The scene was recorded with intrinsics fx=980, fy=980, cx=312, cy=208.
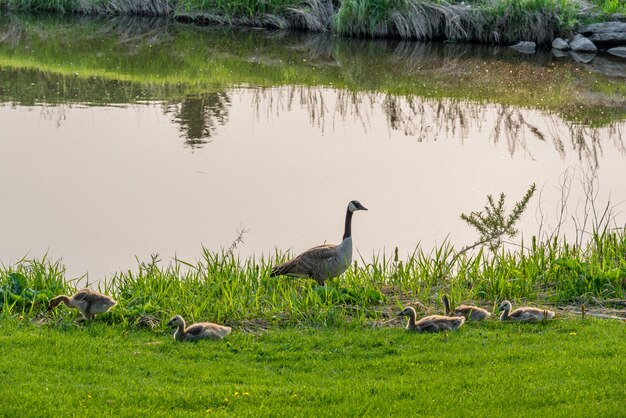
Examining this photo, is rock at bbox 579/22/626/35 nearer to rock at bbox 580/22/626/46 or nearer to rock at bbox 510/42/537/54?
rock at bbox 580/22/626/46

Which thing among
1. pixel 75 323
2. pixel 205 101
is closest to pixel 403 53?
pixel 205 101

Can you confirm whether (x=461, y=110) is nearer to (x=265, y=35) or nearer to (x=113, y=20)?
(x=265, y=35)

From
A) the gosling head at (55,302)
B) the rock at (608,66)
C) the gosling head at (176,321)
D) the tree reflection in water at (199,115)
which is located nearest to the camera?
the gosling head at (176,321)

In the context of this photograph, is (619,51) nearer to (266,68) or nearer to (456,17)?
(456,17)

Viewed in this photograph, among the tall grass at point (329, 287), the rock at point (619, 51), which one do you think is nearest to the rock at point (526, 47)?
the rock at point (619, 51)

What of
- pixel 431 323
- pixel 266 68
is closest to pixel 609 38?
pixel 266 68

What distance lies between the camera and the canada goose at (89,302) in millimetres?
10148

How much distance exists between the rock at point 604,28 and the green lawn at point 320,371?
25418 millimetres

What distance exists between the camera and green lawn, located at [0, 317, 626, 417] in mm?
7984

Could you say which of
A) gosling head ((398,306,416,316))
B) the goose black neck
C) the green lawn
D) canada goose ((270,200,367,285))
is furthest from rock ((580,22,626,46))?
gosling head ((398,306,416,316))

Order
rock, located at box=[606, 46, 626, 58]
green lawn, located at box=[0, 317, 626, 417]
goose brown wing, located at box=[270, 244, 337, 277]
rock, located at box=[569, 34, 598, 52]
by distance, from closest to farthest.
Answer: green lawn, located at box=[0, 317, 626, 417] → goose brown wing, located at box=[270, 244, 337, 277] → rock, located at box=[569, 34, 598, 52] → rock, located at box=[606, 46, 626, 58]

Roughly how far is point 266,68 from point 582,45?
11.3 m

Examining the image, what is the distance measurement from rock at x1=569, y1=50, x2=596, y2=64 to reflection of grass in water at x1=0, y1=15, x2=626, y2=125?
4.41 feet

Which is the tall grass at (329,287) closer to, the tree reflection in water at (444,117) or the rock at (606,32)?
the tree reflection in water at (444,117)
